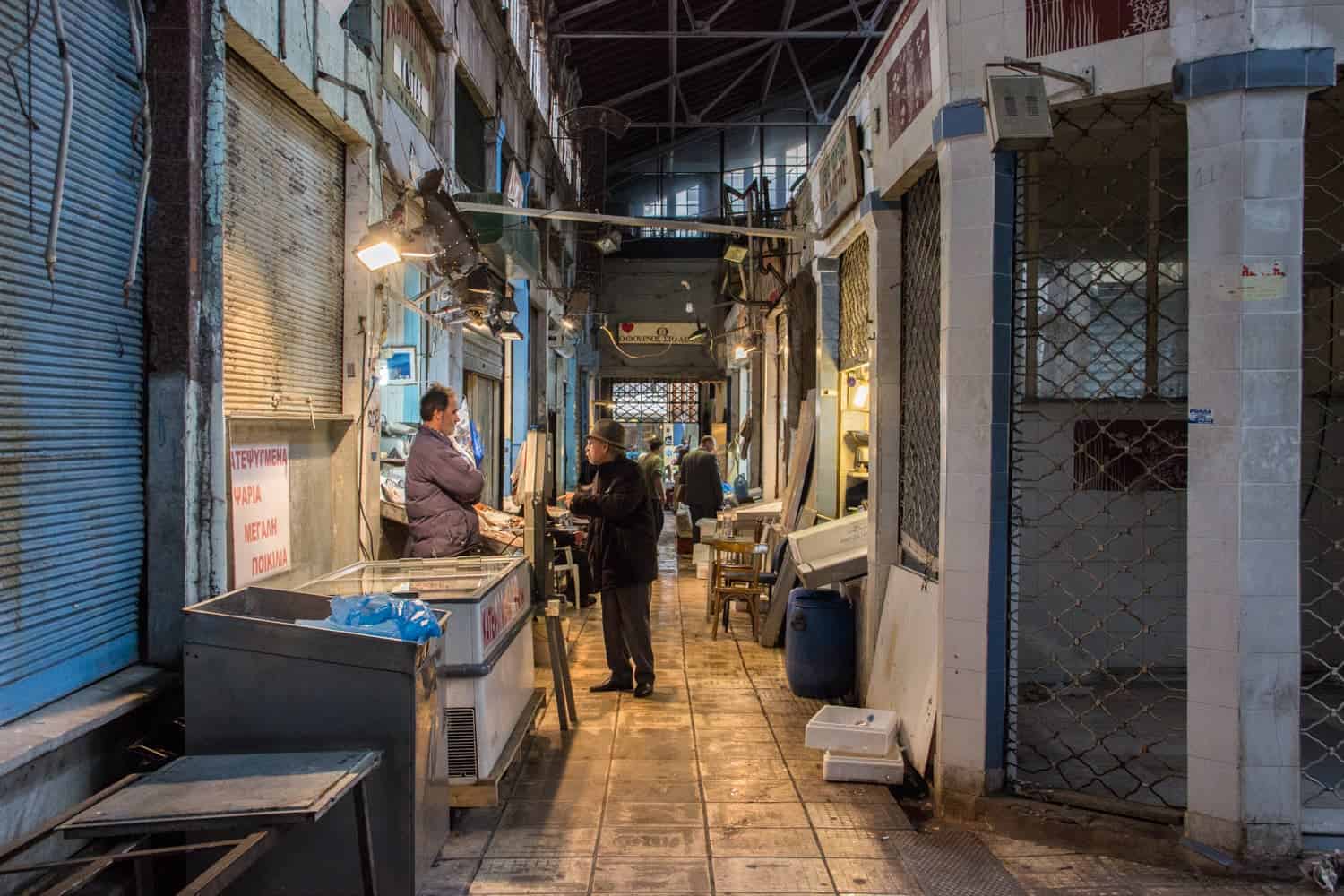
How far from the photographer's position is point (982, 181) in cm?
488

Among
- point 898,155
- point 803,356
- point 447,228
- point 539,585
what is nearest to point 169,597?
point 539,585

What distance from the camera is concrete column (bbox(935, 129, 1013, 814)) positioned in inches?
191

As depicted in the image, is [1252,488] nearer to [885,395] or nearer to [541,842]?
[885,395]

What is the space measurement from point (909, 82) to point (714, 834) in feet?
14.0

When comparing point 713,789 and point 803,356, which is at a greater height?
point 803,356

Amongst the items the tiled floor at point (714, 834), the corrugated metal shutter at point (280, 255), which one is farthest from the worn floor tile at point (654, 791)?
the corrugated metal shutter at point (280, 255)

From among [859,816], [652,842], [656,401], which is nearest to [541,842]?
[652,842]

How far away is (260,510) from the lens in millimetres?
5332

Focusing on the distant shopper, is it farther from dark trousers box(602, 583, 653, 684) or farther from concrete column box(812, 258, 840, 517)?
dark trousers box(602, 583, 653, 684)

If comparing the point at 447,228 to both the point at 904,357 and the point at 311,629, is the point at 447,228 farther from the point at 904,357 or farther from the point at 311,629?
the point at 311,629

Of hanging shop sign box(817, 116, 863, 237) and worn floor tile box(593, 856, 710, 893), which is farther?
hanging shop sign box(817, 116, 863, 237)

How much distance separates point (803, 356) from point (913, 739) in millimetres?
6797

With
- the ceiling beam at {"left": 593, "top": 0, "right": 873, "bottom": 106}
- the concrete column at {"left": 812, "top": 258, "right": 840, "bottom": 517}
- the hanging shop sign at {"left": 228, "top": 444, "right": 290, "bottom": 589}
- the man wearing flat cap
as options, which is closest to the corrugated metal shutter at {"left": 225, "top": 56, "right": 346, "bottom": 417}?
the hanging shop sign at {"left": 228, "top": 444, "right": 290, "bottom": 589}

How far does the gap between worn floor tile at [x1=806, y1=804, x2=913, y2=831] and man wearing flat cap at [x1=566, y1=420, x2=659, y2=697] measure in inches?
93.7
